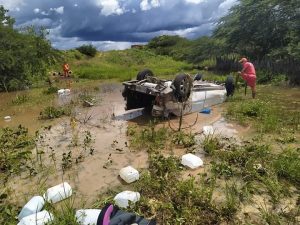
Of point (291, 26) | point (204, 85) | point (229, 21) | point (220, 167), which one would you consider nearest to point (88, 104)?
point (204, 85)

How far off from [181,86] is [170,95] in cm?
43

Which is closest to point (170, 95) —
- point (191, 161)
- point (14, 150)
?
point (191, 161)

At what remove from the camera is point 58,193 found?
5.18 metres

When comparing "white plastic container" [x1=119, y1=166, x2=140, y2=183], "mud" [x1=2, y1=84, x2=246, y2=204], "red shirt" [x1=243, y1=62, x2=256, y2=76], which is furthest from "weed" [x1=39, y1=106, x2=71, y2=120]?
"red shirt" [x1=243, y1=62, x2=256, y2=76]

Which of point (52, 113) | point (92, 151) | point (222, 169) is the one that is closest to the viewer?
point (222, 169)

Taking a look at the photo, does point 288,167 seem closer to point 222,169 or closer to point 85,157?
point 222,169

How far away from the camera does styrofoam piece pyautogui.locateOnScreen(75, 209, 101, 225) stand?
4.18 metres

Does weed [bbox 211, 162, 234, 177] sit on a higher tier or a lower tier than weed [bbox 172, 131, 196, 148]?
higher

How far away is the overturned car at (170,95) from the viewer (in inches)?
391

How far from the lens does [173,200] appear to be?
5016mm

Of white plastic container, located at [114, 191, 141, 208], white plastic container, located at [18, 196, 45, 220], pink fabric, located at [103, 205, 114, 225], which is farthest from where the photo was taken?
white plastic container, located at [114, 191, 141, 208]

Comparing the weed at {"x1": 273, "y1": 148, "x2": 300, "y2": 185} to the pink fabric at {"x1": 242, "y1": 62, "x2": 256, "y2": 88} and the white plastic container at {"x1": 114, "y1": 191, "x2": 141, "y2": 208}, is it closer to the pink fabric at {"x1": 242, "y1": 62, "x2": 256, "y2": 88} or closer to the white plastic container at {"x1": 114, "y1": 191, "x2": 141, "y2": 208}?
the white plastic container at {"x1": 114, "y1": 191, "x2": 141, "y2": 208}

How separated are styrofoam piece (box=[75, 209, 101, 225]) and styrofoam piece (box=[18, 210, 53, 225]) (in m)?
0.34

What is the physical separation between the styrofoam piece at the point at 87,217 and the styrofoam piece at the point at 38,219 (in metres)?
0.34
